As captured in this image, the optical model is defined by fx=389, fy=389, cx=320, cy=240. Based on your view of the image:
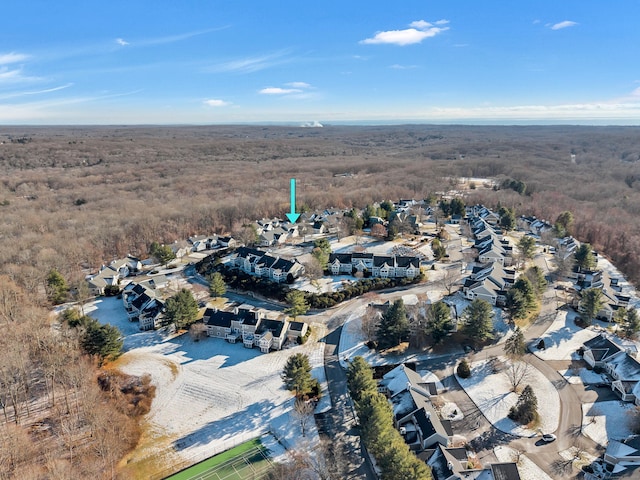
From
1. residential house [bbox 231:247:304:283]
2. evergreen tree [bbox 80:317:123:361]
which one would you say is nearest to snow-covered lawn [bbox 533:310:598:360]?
residential house [bbox 231:247:304:283]

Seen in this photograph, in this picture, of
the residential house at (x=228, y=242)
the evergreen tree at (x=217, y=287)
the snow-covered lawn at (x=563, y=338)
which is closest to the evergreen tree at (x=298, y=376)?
the evergreen tree at (x=217, y=287)

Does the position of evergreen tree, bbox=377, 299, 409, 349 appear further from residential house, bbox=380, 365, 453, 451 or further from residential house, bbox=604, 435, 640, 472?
residential house, bbox=604, 435, 640, 472

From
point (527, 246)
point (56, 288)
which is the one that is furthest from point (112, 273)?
point (527, 246)

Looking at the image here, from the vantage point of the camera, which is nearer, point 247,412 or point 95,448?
point 95,448

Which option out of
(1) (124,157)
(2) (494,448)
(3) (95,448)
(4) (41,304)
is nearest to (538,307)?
(2) (494,448)

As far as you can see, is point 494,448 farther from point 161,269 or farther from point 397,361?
point 161,269

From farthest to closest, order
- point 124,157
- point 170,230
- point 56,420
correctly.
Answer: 1. point 124,157
2. point 170,230
3. point 56,420

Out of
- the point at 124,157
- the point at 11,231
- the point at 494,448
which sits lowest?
the point at 494,448

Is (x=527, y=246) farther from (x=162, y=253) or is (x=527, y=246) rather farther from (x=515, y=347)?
(x=162, y=253)
